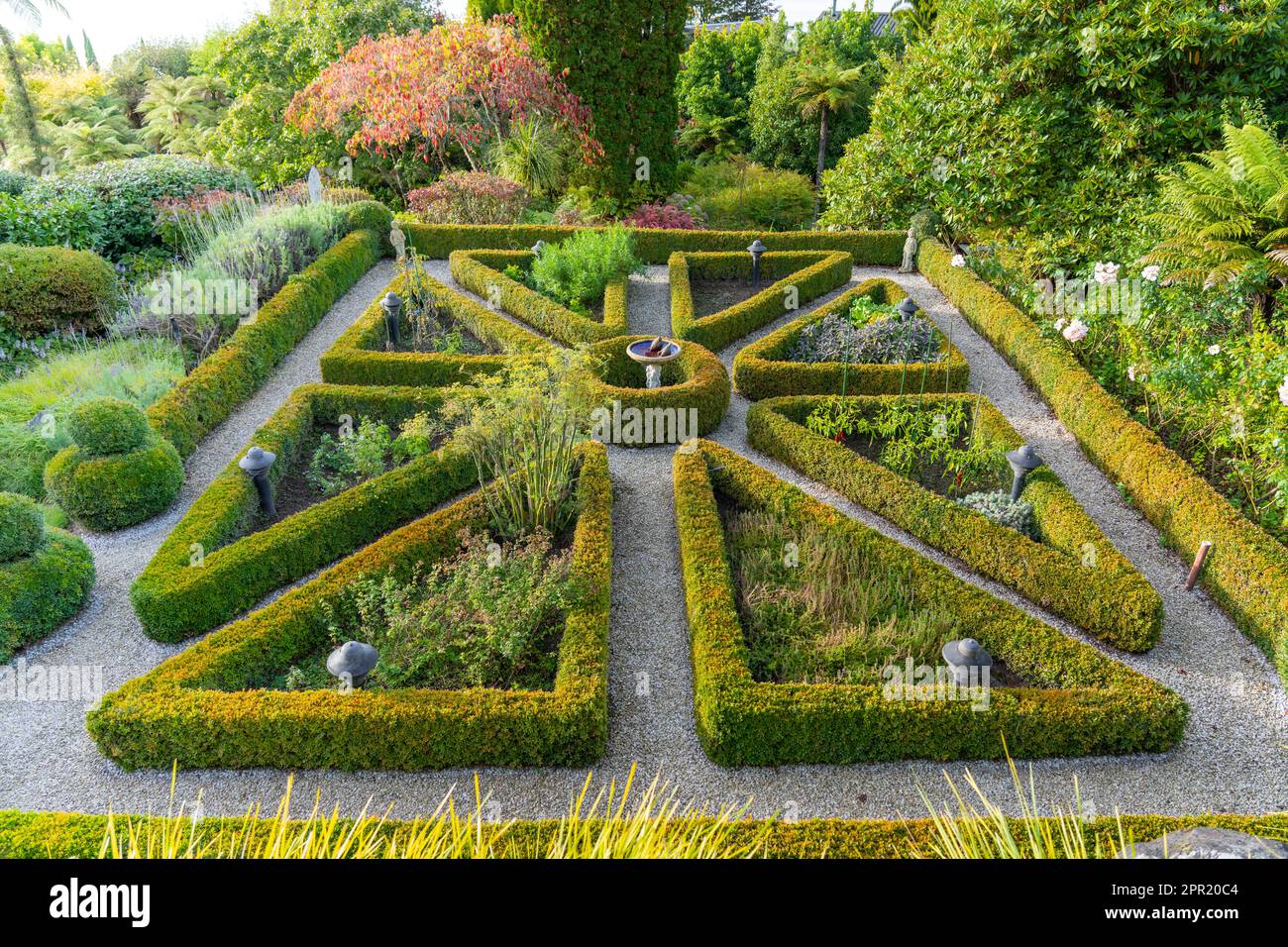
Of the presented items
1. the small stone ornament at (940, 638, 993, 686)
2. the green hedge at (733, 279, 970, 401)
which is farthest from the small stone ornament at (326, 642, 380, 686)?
the green hedge at (733, 279, 970, 401)

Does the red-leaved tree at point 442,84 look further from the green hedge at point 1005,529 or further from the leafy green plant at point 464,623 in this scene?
the leafy green plant at point 464,623

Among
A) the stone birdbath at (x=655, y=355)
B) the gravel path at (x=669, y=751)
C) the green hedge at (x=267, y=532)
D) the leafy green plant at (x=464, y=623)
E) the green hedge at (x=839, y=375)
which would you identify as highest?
the stone birdbath at (x=655, y=355)

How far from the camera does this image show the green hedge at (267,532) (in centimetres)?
651

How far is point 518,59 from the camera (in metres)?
16.2

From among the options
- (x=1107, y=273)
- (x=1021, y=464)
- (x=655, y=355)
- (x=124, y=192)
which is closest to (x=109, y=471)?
(x=655, y=355)

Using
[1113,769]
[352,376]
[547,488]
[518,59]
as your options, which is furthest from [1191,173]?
[518,59]

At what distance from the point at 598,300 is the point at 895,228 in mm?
6616

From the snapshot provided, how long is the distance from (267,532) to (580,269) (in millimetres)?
7181

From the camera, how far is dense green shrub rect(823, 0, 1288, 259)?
1134cm

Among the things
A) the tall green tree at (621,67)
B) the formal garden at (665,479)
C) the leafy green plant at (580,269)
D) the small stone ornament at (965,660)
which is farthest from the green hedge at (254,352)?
the small stone ornament at (965,660)

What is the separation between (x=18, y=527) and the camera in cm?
648

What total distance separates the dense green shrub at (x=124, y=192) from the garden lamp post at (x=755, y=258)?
34.1ft
